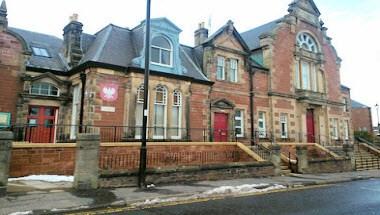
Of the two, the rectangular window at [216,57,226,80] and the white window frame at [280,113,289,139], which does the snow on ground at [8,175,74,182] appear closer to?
the rectangular window at [216,57,226,80]

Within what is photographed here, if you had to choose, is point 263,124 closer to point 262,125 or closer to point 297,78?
point 262,125

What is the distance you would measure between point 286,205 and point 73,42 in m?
15.4

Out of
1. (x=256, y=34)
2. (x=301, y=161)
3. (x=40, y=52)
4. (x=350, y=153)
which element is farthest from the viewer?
(x=256, y=34)

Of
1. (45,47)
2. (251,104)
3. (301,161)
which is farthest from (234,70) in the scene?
(45,47)

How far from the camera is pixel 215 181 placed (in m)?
12.6

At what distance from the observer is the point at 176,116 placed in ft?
60.0

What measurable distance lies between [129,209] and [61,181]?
4.73 meters

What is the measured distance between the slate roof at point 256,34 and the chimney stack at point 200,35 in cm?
477

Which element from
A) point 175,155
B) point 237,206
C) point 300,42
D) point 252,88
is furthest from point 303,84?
point 237,206

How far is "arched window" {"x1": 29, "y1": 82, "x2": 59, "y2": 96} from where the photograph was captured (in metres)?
16.6

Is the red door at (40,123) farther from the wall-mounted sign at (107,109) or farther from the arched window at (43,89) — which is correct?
the wall-mounted sign at (107,109)

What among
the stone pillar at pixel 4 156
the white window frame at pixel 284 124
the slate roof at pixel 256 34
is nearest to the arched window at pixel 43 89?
the stone pillar at pixel 4 156

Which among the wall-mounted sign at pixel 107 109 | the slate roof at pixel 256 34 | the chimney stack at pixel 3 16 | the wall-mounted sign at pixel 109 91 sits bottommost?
the wall-mounted sign at pixel 107 109

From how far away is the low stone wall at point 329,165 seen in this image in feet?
56.7
